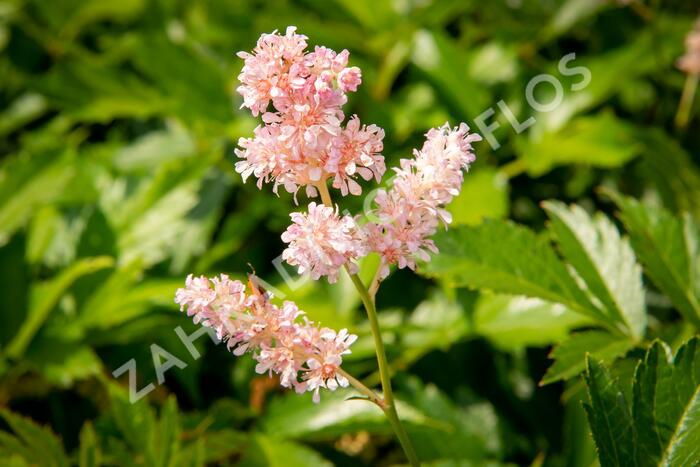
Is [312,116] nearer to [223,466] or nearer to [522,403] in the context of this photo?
[223,466]

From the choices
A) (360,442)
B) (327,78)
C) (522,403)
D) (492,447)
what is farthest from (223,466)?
(327,78)

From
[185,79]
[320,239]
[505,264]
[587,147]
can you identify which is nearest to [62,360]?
[185,79]

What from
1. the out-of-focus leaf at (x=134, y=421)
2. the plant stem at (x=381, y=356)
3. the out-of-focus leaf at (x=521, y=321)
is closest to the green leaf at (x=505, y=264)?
the out-of-focus leaf at (x=521, y=321)

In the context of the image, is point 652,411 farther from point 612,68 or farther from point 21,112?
point 21,112

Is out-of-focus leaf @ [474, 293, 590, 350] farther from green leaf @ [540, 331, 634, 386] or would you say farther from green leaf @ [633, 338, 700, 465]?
green leaf @ [633, 338, 700, 465]

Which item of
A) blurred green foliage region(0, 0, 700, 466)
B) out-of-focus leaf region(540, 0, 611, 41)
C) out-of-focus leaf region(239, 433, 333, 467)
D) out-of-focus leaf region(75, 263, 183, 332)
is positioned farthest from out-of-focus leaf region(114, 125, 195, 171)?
out-of-focus leaf region(540, 0, 611, 41)

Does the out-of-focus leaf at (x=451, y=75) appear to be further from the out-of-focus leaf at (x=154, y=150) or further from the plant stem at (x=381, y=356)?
the plant stem at (x=381, y=356)
